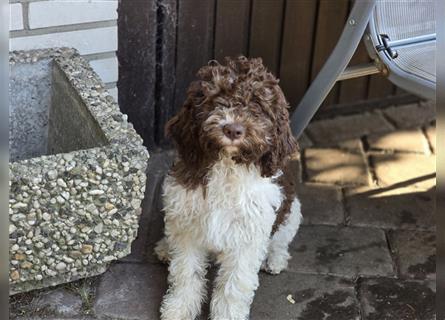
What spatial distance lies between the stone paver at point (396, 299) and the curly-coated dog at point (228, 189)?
0.43 meters

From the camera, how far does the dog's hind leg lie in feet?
11.9

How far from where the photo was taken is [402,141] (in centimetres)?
477

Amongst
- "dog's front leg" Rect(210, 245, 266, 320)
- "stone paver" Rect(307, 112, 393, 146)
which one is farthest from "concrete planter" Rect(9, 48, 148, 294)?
"stone paver" Rect(307, 112, 393, 146)

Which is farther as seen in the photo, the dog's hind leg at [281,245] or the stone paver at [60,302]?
the dog's hind leg at [281,245]

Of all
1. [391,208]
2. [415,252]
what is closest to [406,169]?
[391,208]

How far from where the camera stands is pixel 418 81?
138 inches

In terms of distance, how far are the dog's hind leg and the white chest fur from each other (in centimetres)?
38

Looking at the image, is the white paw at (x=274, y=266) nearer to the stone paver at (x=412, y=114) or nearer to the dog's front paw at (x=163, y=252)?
the dog's front paw at (x=163, y=252)

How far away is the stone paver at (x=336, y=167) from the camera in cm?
441

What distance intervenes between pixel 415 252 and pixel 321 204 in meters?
0.56

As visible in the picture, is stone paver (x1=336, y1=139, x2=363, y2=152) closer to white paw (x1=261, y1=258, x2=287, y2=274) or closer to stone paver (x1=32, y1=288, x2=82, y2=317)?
white paw (x1=261, y1=258, x2=287, y2=274)

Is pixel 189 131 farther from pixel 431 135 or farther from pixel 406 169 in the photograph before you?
pixel 431 135

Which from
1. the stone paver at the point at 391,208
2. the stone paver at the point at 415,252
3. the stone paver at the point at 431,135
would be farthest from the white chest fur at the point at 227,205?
the stone paver at the point at 431,135

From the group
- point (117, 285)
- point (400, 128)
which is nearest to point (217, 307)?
point (117, 285)
